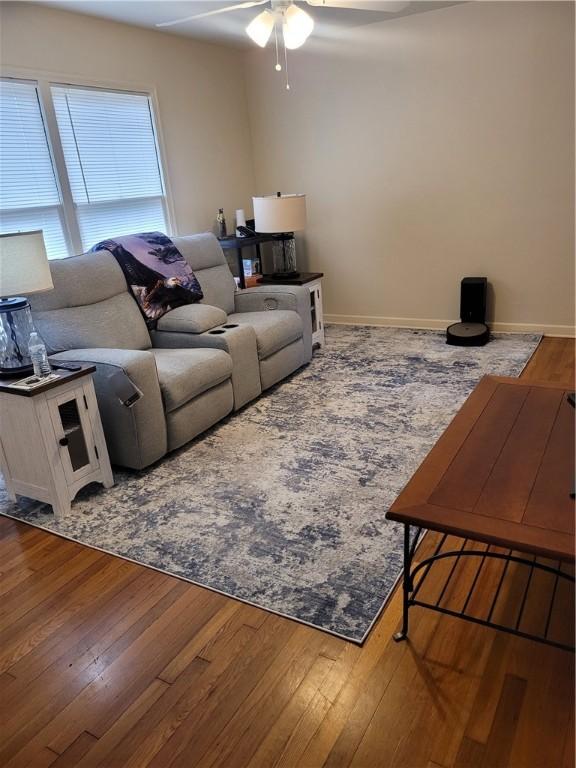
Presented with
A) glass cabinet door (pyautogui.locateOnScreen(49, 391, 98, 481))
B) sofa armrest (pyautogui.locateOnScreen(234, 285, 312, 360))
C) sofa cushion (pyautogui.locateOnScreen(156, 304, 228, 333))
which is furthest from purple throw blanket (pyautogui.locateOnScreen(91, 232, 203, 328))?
glass cabinet door (pyautogui.locateOnScreen(49, 391, 98, 481))

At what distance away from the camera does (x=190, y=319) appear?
11.3ft

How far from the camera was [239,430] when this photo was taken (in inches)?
126

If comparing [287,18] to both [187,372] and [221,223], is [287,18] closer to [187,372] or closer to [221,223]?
[187,372]

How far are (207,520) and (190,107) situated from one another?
358 centimetres

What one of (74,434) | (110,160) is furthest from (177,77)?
(74,434)

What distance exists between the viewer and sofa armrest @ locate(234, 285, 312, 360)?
4055 millimetres

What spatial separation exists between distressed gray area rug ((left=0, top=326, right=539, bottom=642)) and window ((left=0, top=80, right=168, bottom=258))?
168 cm

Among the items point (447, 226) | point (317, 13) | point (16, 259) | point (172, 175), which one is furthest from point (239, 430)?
point (317, 13)

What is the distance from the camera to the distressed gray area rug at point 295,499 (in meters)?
1.97

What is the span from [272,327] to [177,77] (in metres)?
2.26

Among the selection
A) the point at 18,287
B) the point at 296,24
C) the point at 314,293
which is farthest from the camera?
the point at 314,293

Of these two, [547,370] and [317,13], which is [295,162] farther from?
[547,370]

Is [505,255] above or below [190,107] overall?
below

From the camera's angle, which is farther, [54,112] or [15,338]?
[54,112]
